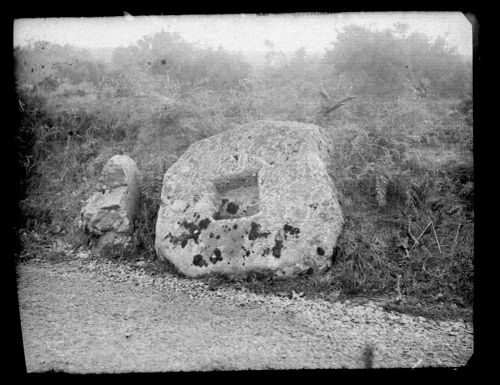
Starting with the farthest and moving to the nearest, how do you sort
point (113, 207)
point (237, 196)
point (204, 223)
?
point (113, 207) < point (237, 196) < point (204, 223)

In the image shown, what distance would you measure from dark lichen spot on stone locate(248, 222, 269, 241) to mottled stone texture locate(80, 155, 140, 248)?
1.92 metres

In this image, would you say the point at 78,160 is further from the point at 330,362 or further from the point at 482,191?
the point at 482,191

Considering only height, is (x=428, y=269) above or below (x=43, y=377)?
above

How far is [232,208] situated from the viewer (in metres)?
4.88

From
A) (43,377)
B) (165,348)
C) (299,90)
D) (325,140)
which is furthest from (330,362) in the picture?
(299,90)

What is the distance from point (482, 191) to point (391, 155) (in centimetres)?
254

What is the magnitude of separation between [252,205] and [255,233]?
0.52 metres

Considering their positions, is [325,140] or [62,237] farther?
[62,237]

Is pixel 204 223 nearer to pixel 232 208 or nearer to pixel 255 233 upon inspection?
pixel 232 208

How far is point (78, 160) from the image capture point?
707 cm

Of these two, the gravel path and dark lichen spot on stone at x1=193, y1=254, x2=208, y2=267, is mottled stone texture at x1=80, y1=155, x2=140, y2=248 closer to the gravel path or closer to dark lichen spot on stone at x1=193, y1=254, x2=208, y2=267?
the gravel path

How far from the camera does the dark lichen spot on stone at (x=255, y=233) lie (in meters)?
4.36

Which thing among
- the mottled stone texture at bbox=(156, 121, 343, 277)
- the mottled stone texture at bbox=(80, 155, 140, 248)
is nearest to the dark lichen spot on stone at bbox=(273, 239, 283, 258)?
the mottled stone texture at bbox=(156, 121, 343, 277)

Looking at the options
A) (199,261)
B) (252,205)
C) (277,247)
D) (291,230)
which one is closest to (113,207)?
(199,261)
